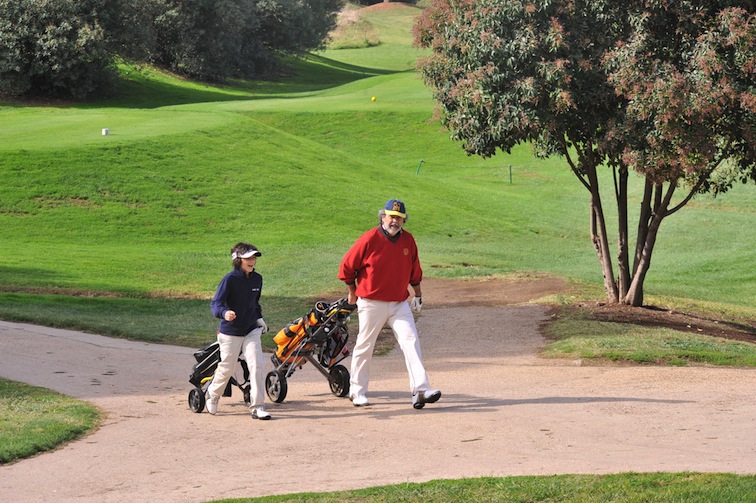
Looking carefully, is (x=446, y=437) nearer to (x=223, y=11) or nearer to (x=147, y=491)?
(x=147, y=491)

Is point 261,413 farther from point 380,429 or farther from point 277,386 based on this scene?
point 380,429

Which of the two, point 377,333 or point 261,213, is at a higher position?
point 377,333

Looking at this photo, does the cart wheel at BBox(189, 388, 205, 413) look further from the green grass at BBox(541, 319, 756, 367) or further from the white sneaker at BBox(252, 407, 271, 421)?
the green grass at BBox(541, 319, 756, 367)

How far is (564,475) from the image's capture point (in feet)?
25.2

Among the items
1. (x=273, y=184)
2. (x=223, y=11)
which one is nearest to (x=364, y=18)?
(x=223, y=11)

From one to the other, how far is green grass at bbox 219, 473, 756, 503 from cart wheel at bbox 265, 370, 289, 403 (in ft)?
12.2

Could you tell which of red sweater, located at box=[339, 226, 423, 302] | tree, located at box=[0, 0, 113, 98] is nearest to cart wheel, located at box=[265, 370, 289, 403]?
red sweater, located at box=[339, 226, 423, 302]

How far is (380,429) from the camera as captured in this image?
9633mm

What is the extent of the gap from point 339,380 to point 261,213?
21089 millimetres

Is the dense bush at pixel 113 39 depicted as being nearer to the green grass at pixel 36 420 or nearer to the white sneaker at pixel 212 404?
the green grass at pixel 36 420

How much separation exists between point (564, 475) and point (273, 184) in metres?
27.8

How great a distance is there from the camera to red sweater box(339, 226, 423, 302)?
1056 centimetres

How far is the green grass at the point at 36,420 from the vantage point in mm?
8930

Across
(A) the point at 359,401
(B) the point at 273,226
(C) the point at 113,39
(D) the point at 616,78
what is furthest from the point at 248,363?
(C) the point at 113,39
